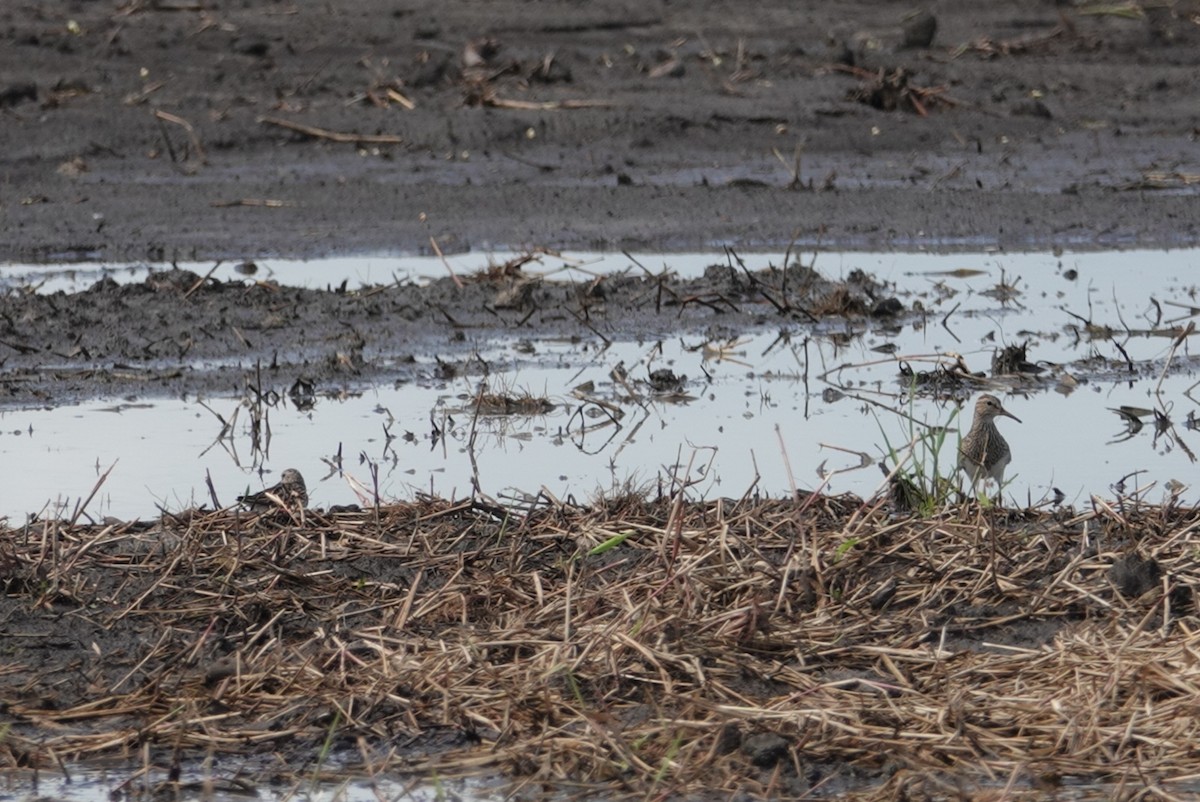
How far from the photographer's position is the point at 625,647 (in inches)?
180

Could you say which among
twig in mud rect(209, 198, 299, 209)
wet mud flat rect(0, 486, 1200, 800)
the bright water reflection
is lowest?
the bright water reflection

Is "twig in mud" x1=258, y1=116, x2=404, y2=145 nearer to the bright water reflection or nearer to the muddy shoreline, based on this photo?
the muddy shoreline

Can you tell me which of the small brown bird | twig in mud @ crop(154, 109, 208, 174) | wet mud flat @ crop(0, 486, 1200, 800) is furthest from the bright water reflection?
twig in mud @ crop(154, 109, 208, 174)

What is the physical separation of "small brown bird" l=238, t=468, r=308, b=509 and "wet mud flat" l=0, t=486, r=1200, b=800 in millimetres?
95

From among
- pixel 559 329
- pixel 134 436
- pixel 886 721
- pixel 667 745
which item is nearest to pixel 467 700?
pixel 667 745

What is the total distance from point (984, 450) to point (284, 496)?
2.48 meters

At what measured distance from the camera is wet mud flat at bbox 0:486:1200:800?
13.6ft

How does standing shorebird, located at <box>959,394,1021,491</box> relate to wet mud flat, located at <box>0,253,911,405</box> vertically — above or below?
above

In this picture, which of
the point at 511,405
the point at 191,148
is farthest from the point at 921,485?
the point at 191,148

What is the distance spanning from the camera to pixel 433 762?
4199 mm

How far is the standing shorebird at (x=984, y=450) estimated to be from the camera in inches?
263

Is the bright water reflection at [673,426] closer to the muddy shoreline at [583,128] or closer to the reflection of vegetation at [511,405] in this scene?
the reflection of vegetation at [511,405]

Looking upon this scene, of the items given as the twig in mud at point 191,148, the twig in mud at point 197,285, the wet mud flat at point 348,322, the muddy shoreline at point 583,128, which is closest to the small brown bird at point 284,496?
the wet mud flat at point 348,322

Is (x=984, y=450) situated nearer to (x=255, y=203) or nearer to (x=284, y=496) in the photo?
(x=284, y=496)
